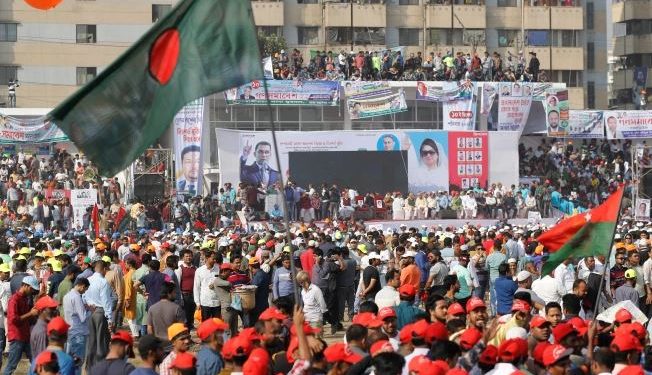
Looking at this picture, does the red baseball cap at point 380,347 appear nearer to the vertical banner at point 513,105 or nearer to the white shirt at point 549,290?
the white shirt at point 549,290

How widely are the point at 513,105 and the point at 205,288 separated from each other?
34.5 metres

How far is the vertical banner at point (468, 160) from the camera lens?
50.6 meters

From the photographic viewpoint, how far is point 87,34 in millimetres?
67312

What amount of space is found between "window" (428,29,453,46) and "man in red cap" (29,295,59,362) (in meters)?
57.3

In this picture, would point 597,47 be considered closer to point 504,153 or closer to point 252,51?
point 504,153

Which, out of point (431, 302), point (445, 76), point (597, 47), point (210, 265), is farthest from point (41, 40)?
point (431, 302)

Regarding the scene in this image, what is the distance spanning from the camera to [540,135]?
56.8 metres

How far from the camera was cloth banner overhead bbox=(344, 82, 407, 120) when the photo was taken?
5266cm

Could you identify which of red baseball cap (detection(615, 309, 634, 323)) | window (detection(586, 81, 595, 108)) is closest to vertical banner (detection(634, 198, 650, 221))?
red baseball cap (detection(615, 309, 634, 323))

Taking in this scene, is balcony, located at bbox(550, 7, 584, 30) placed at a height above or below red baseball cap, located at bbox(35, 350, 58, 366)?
above

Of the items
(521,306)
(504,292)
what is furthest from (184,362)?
(504,292)

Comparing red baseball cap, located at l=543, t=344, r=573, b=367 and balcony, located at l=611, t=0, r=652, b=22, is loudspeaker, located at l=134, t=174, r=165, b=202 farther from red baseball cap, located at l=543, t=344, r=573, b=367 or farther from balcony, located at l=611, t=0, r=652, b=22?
balcony, located at l=611, t=0, r=652, b=22

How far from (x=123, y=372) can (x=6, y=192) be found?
35690mm

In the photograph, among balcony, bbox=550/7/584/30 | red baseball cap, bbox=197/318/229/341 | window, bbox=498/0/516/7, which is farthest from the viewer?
balcony, bbox=550/7/584/30
